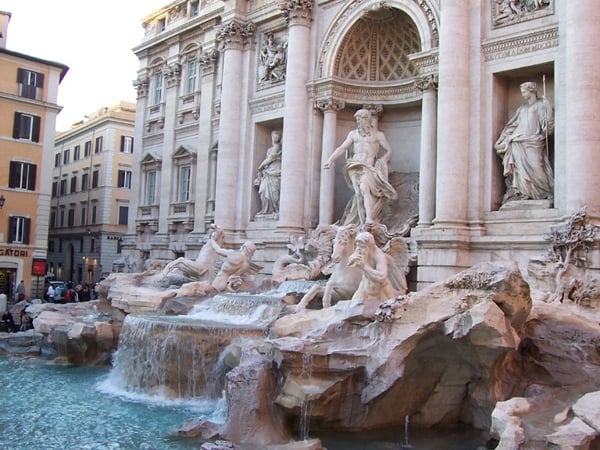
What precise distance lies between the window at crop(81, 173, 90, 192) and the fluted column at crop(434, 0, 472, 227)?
3307cm

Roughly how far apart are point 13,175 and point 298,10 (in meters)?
17.1

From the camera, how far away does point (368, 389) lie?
9805 millimetres

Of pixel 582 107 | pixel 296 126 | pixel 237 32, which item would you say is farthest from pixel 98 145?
pixel 582 107

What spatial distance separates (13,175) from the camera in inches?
1192

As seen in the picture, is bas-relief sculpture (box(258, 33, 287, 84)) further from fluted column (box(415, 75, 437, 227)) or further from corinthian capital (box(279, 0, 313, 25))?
fluted column (box(415, 75, 437, 227))

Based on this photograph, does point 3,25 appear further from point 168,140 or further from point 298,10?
point 298,10

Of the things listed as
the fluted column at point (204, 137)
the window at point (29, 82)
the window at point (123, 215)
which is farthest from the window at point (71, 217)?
the fluted column at point (204, 137)

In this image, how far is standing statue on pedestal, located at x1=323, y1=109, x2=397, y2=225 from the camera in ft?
57.8

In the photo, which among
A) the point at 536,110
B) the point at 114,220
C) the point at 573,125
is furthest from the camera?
the point at 114,220

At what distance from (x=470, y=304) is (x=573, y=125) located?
20.3 ft

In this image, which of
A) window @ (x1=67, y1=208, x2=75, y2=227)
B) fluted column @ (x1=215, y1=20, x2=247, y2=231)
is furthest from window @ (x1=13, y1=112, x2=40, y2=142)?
window @ (x1=67, y1=208, x2=75, y2=227)

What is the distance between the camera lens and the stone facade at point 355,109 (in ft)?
47.8

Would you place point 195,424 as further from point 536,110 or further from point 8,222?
point 8,222

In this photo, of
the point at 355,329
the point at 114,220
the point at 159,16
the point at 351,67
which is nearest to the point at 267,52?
the point at 351,67
